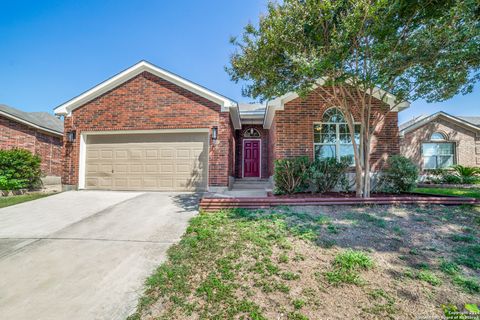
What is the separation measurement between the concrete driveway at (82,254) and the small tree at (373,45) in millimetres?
4974

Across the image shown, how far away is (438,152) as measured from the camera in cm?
1416

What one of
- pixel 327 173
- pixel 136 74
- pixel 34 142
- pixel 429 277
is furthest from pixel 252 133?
pixel 34 142

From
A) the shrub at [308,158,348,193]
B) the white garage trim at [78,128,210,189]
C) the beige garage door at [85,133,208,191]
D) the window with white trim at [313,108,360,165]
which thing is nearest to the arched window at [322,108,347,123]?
the window with white trim at [313,108,360,165]

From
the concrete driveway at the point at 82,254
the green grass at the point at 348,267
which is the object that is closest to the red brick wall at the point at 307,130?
the concrete driveway at the point at 82,254

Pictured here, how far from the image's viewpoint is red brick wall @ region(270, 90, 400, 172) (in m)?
8.55

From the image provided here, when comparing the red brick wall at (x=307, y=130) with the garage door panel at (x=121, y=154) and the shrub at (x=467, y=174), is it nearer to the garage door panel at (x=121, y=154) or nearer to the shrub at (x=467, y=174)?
the garage door panel at (x=121, y=154)

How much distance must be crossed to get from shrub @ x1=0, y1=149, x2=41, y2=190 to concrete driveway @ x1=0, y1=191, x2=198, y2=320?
3997mm

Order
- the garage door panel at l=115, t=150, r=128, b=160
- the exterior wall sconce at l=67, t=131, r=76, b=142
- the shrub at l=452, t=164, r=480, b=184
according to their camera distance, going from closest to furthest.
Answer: the garage door panel at l=115, t=150, r=128, b=160 < the exterior wall sconce at l=67, t=131, r=76, b=142 < the shrub at l=452, t=164, r=480, b=184

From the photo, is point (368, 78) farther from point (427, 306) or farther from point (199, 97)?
point (199, 97)

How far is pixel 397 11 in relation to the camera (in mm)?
5328

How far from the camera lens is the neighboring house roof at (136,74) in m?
8.93

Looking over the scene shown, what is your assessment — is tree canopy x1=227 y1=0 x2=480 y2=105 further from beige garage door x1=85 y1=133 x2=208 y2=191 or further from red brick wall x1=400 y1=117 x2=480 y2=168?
red brick wall x1=400 y1=117 x2=480 y2=168

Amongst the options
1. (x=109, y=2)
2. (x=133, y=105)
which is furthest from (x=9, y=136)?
(x=109, y=2)

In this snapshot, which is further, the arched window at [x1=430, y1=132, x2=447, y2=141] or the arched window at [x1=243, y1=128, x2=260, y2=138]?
the arched window at [x1=430, y1=132, x2=447, y2=141]
